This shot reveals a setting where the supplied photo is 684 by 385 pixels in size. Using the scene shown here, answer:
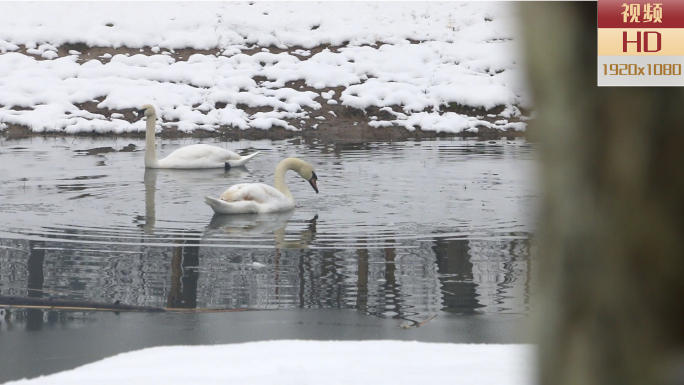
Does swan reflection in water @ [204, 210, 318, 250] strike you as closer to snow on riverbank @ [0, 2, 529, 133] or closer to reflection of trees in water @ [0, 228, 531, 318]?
reflection of trees in water @ [0, 228, 531, 318]

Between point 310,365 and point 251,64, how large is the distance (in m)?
19.6

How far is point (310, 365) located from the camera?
13.5 ft

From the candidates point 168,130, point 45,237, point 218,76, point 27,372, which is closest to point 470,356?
point 27,372

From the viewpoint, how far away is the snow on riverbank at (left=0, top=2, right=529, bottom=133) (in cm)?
1973

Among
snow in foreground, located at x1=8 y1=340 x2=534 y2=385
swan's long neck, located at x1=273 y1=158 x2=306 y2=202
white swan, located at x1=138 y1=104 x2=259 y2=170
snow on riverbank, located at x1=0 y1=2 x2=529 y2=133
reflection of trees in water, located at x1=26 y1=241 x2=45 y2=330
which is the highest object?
snow on riverbank, located at x1=0 y1=2 x2=529 y2=133

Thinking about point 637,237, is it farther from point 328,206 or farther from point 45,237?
point 328,206

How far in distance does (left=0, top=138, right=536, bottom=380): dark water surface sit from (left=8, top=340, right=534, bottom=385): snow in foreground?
615 mm

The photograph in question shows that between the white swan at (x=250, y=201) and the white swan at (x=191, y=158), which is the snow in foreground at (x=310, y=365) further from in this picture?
the white swan at (x=191, y=158)

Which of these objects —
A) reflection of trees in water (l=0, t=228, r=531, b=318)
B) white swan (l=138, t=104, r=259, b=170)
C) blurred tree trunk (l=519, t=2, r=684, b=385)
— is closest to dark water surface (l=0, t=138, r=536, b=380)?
reflection of trees in water (l=0, t=228, r=531, b=318)

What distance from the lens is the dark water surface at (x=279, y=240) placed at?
18.6 feet

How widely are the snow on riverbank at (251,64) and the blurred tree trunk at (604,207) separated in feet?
→ 60.1

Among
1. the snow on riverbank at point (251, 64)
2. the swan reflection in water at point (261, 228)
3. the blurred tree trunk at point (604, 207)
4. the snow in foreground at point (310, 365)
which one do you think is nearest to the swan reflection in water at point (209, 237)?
the swan reflection in water at point (261, 228)

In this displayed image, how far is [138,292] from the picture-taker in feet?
18.8

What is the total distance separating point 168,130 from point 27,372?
15.2 m
